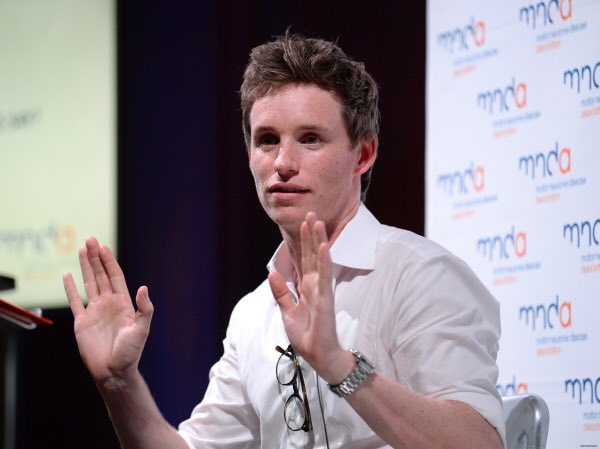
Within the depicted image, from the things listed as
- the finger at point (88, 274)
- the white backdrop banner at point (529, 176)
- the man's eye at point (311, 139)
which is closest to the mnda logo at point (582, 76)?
the white backdrop banner at point (529, 176)

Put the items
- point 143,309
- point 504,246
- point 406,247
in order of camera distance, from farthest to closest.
→ 1. point 504,246
2. point 406,247
3. point 143,309

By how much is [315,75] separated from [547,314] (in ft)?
4.87

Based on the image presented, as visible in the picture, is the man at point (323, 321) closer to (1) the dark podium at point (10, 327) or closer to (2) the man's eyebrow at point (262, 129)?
(2) the man's eyebrow at point (262, 129)

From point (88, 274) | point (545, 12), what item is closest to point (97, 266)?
point (88, 274)

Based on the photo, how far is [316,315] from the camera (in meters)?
1.89

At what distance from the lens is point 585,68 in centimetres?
345

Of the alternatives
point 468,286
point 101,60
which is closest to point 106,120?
point 101,60

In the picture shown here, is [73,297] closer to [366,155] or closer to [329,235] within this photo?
[329,235]

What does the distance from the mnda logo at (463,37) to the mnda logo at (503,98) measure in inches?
8.3

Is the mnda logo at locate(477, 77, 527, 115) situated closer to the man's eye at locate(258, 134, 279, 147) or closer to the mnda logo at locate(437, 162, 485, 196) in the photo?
the mnda logo at locate(437, 162, 485, 196)

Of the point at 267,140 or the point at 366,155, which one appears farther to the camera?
the point at 366,155

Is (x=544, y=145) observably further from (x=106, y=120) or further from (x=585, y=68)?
(x=106, y=120)

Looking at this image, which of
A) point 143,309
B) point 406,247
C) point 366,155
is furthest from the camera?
point 366,155

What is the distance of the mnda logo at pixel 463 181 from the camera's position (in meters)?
3.85
